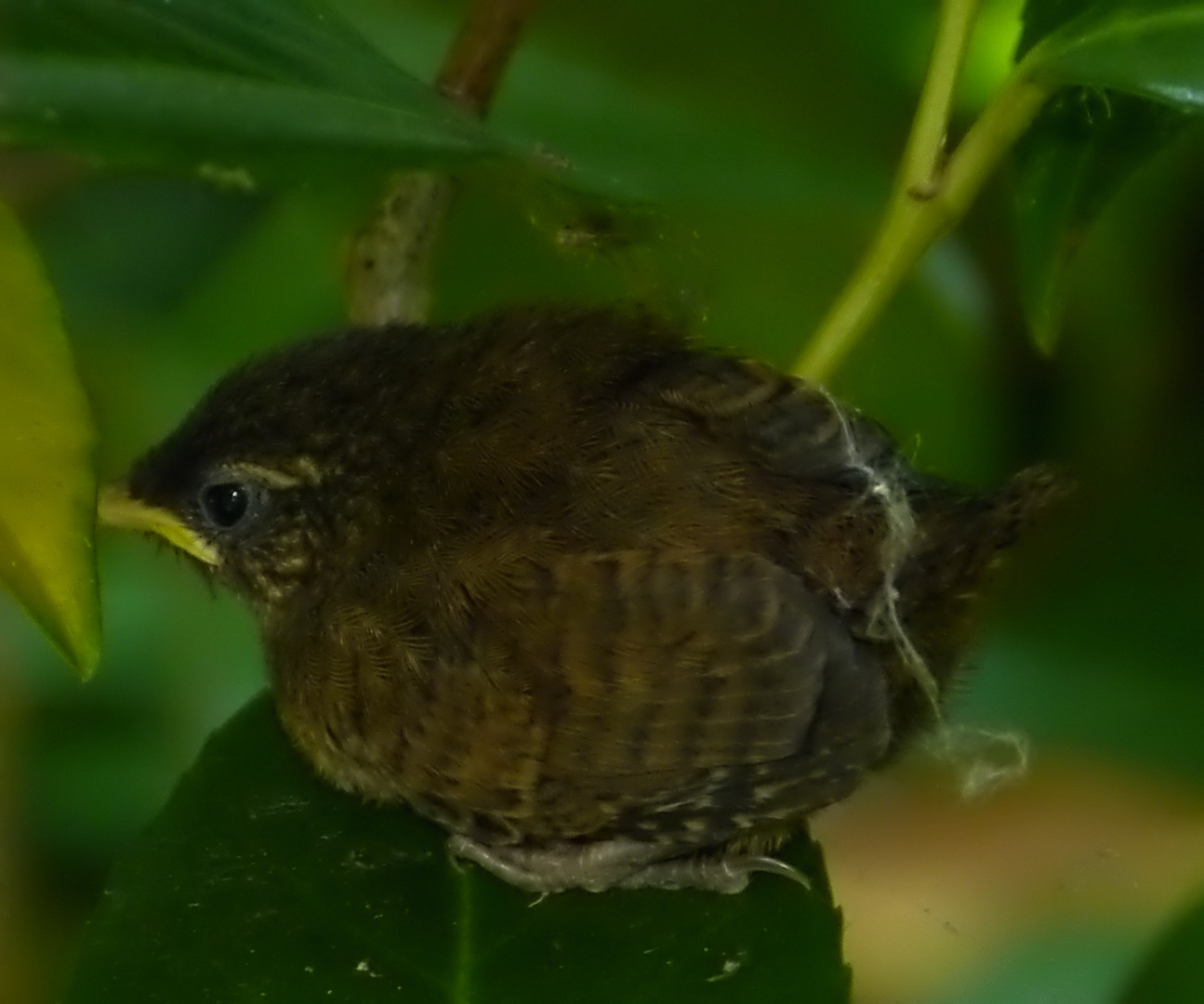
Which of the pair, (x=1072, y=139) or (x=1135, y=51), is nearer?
(x=1135, y=51)

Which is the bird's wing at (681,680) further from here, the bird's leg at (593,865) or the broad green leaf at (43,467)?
the broad green leaf at (43,467)

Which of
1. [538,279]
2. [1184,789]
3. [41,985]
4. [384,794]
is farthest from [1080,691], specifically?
[41,985]

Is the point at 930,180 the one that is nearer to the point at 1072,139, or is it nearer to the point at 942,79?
the point at 942,79

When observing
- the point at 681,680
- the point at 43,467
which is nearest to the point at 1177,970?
the point at 681,680

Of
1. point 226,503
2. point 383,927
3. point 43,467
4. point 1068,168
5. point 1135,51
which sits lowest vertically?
point 383,927

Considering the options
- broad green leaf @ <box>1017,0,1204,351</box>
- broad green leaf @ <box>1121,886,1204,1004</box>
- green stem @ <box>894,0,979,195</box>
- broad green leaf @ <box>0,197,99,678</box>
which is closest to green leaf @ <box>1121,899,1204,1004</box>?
broad green leaf @ <box>1121,886,1204,1004</box>

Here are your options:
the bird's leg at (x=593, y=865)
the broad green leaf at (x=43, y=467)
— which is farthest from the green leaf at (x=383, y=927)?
the broad green leaf at (x=43, y=467)

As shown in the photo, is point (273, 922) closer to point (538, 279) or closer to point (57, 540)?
point (57, 540)
